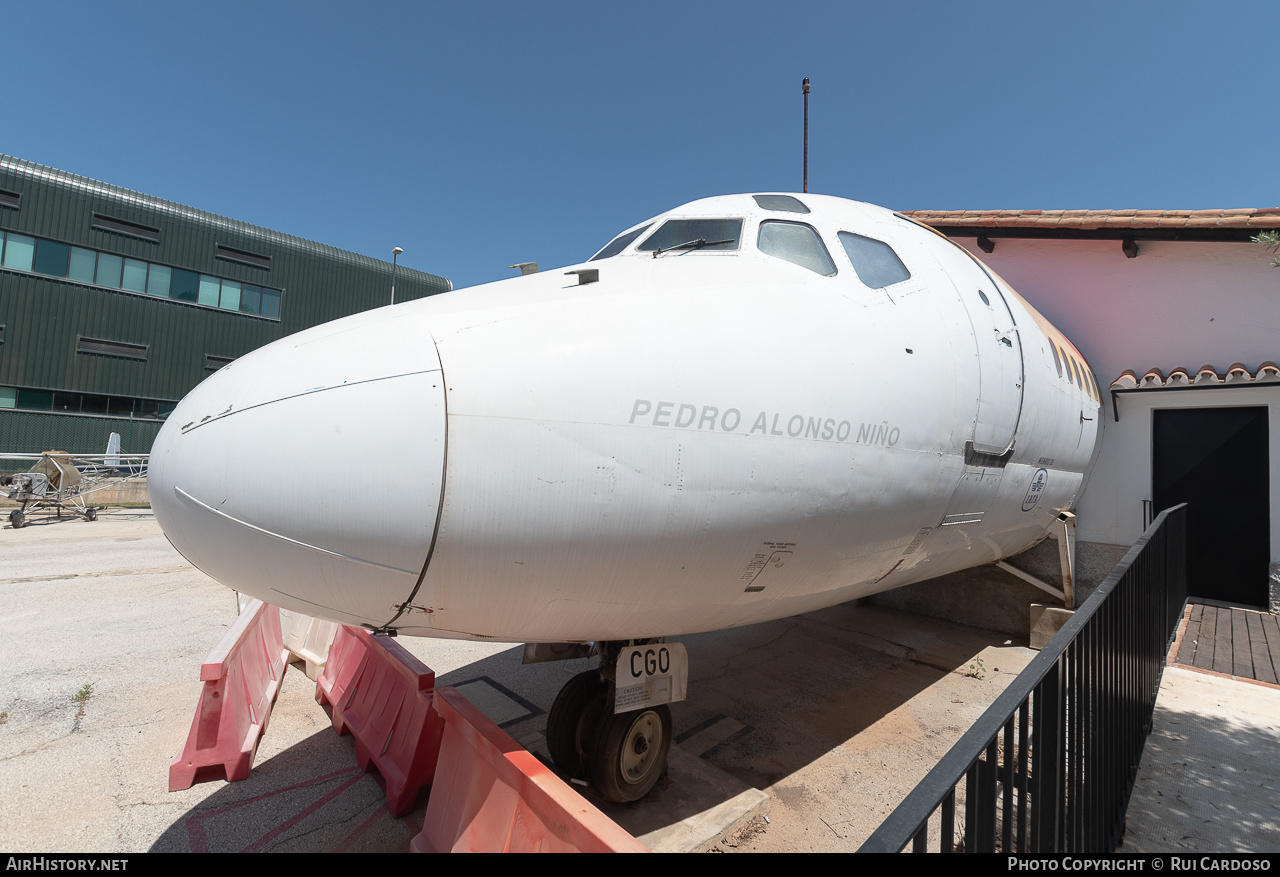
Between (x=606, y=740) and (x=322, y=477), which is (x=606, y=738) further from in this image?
(x=322, y=477)

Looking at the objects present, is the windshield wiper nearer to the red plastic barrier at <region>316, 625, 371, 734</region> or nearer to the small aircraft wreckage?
the red plastic barrier at <region>316, 625, 371, 734</region>

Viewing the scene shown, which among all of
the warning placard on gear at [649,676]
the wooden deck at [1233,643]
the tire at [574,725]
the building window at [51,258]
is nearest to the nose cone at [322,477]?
the warning placard on gear at [649,676]

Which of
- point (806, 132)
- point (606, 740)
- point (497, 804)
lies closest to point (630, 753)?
point (606, 740)

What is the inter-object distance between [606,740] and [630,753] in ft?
0.89

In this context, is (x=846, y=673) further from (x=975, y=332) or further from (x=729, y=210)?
(x=729, y=210)

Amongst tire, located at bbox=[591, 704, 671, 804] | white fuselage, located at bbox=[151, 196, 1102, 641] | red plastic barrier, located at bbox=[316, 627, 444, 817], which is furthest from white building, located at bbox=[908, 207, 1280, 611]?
red plastic barrier, located at bbox=[316, 627, 444, 817]

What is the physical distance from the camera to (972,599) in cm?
847

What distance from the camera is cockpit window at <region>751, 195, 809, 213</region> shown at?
12.7 feet

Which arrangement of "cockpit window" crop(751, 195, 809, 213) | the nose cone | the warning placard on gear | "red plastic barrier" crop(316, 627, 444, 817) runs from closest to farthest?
the nose cone < the warning placard on gear < "cockpit window" crop(751, 195, 809, 213) < "red plastic barrier" crop(316, 627, 444, 817)

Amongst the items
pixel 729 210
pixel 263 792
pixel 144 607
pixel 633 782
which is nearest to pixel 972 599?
pixel 633 782

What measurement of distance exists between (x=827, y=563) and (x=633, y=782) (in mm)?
1938

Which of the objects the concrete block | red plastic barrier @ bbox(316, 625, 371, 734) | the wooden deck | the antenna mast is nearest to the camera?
red plastic barrier @ bbox(316, 625, 371, 734)

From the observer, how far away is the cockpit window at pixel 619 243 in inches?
165

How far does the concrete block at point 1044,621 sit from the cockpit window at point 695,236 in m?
6.80
